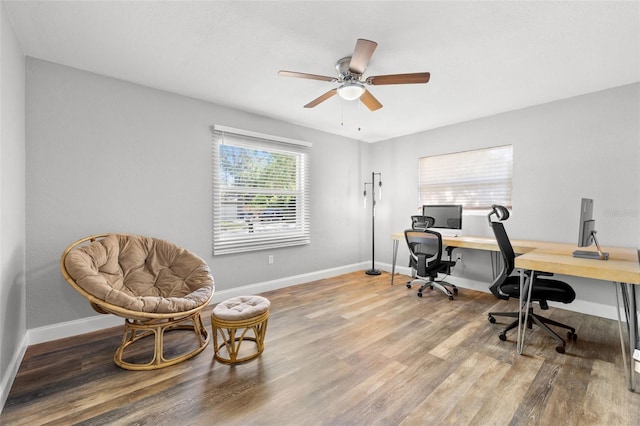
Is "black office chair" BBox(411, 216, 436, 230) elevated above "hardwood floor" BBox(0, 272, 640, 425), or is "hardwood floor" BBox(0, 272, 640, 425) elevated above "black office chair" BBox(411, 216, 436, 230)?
"black office chair" BBox(411, 216, 436, 230)

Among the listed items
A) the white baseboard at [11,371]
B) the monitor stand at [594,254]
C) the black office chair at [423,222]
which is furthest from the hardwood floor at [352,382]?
the black office chair at [423,222]

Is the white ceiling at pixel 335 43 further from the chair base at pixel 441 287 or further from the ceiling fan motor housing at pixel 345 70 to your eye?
the chair base at pixel 441 287

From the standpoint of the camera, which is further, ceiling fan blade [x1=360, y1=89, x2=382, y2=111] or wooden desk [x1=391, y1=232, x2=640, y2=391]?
ceiling fan blade [x1=360, y1=89, x2=382, y2=111]

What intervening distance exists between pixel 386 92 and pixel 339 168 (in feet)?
6.29

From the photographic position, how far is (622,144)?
9.48ft

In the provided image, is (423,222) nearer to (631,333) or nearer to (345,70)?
(631,333)

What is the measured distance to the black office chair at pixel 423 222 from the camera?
386 centimetres

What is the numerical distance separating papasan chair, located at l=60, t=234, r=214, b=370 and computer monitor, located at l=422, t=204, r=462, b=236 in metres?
3.17

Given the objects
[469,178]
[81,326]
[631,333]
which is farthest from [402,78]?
[81,326]

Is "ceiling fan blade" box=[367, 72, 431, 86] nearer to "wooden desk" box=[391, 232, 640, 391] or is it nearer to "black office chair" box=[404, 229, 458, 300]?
"wooden desk" box=[391, 232, 640, 391]

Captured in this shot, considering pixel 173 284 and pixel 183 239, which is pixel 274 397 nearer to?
pixel 173 284

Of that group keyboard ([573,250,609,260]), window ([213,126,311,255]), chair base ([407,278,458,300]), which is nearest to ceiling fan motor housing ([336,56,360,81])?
window ([213,126,311,255])

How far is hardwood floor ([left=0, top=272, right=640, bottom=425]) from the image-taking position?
1.55m

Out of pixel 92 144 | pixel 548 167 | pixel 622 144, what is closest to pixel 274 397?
pixel 92 144
